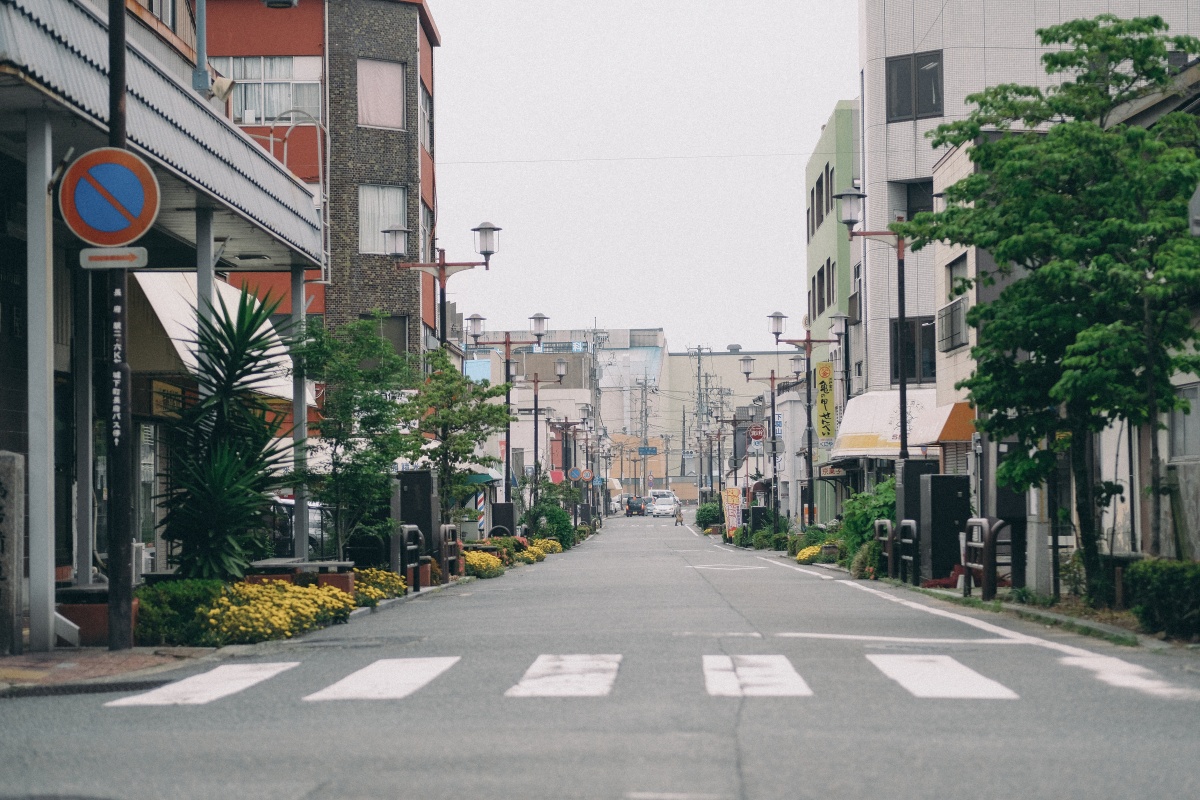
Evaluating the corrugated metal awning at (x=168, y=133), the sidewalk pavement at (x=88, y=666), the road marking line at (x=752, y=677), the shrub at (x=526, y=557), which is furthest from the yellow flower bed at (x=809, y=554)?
the road marking line at (x=752, y=677)

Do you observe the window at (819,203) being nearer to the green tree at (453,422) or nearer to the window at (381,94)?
the window at (381,94)

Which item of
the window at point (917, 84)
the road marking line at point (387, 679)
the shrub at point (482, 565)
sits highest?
the window at point (917, 84)

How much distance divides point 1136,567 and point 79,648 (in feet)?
32.7

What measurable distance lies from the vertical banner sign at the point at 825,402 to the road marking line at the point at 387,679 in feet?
150

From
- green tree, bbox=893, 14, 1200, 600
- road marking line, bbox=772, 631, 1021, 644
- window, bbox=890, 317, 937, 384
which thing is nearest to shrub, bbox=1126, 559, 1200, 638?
road marking line, bbox=772, 631, 1021, 644

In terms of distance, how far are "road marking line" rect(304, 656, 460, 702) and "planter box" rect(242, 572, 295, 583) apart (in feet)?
16.7

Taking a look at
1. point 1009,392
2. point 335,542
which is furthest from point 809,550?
point 1009,392

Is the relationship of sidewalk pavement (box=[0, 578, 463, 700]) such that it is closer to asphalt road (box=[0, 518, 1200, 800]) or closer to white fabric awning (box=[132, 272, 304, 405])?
asphalt road (box=[0, 518, 1200, 800])

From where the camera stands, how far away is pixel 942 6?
50156mm

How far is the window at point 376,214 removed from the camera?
157 ft

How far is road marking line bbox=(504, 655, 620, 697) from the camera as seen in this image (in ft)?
32.6

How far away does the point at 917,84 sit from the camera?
167 feet

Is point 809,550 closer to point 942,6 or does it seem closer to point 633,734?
point 942,6

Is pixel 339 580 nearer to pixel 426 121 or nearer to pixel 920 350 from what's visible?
pixel 426 121
